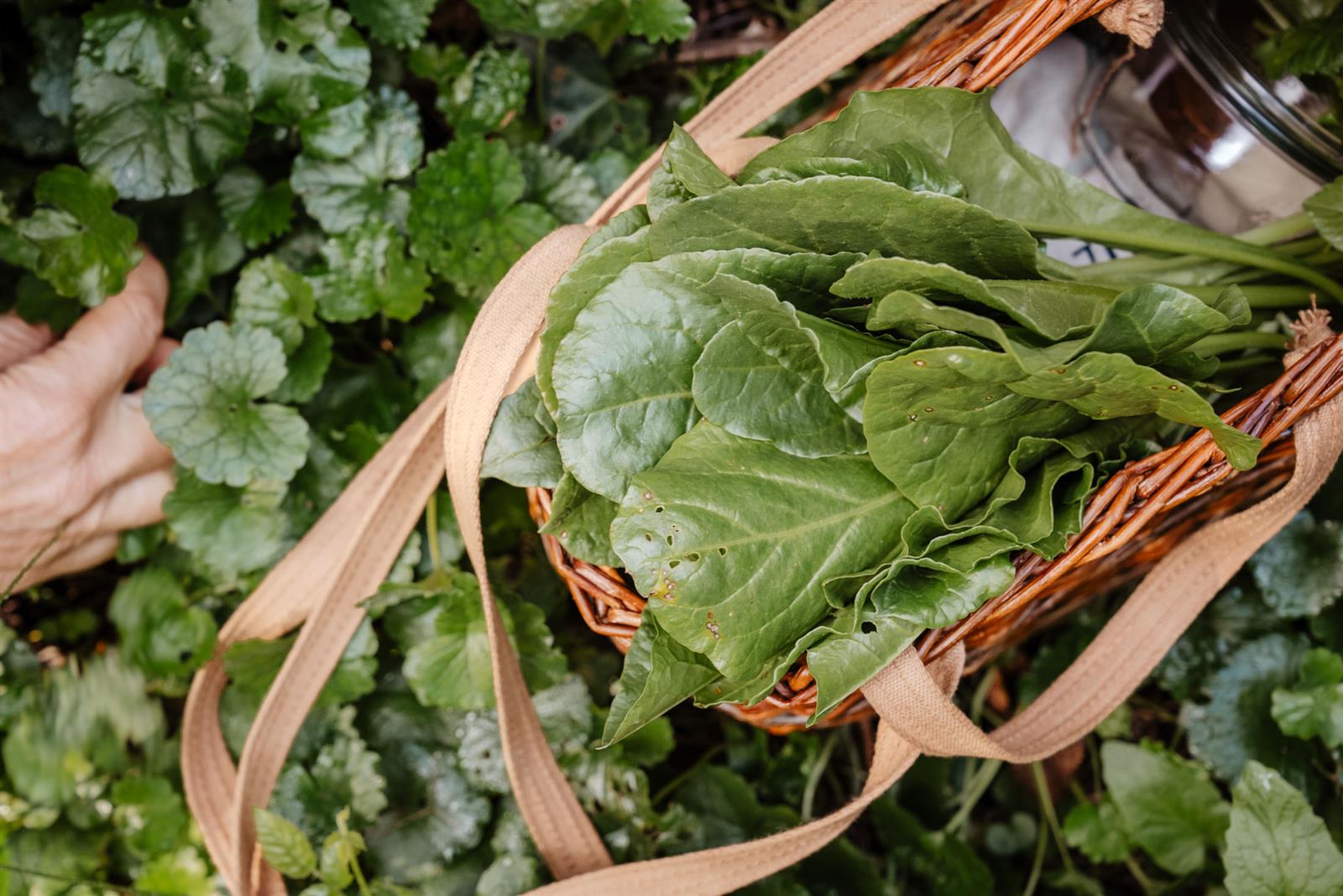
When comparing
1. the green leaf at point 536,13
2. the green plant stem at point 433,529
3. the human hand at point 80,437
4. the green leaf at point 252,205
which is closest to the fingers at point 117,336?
the human hand at point 80,437

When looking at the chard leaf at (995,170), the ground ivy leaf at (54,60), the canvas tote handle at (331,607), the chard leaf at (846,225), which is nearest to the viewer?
the chard leaf at (846,225)

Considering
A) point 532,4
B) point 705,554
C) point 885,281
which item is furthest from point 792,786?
point 532,4

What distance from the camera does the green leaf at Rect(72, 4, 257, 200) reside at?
0.99m

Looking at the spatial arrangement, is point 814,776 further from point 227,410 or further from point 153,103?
point 153,103

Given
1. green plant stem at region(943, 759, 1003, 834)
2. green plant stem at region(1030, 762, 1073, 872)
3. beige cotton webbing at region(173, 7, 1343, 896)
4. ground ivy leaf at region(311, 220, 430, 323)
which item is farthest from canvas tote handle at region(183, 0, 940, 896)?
green plant stem at region(1030, 762, 1073, 872)

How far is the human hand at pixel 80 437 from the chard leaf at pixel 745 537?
635 mm

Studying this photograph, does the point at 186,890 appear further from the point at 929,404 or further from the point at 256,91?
the point at 929,404

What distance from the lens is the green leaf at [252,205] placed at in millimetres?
1096

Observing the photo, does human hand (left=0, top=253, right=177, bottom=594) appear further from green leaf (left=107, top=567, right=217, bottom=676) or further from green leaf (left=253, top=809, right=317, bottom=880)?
green leaf (left=253, top=809, right=317, bottom=880)

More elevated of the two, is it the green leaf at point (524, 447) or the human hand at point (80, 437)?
the green leaf at point (524, 447)

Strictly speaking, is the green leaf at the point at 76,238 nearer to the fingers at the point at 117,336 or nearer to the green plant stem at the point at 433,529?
the fingers at the point at 117,336

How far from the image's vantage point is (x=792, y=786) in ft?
4.13

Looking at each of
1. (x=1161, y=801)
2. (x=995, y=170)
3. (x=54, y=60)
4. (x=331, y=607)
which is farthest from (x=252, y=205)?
(x=1161, y=801)

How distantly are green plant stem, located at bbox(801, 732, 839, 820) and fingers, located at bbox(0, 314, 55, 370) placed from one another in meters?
1.02
